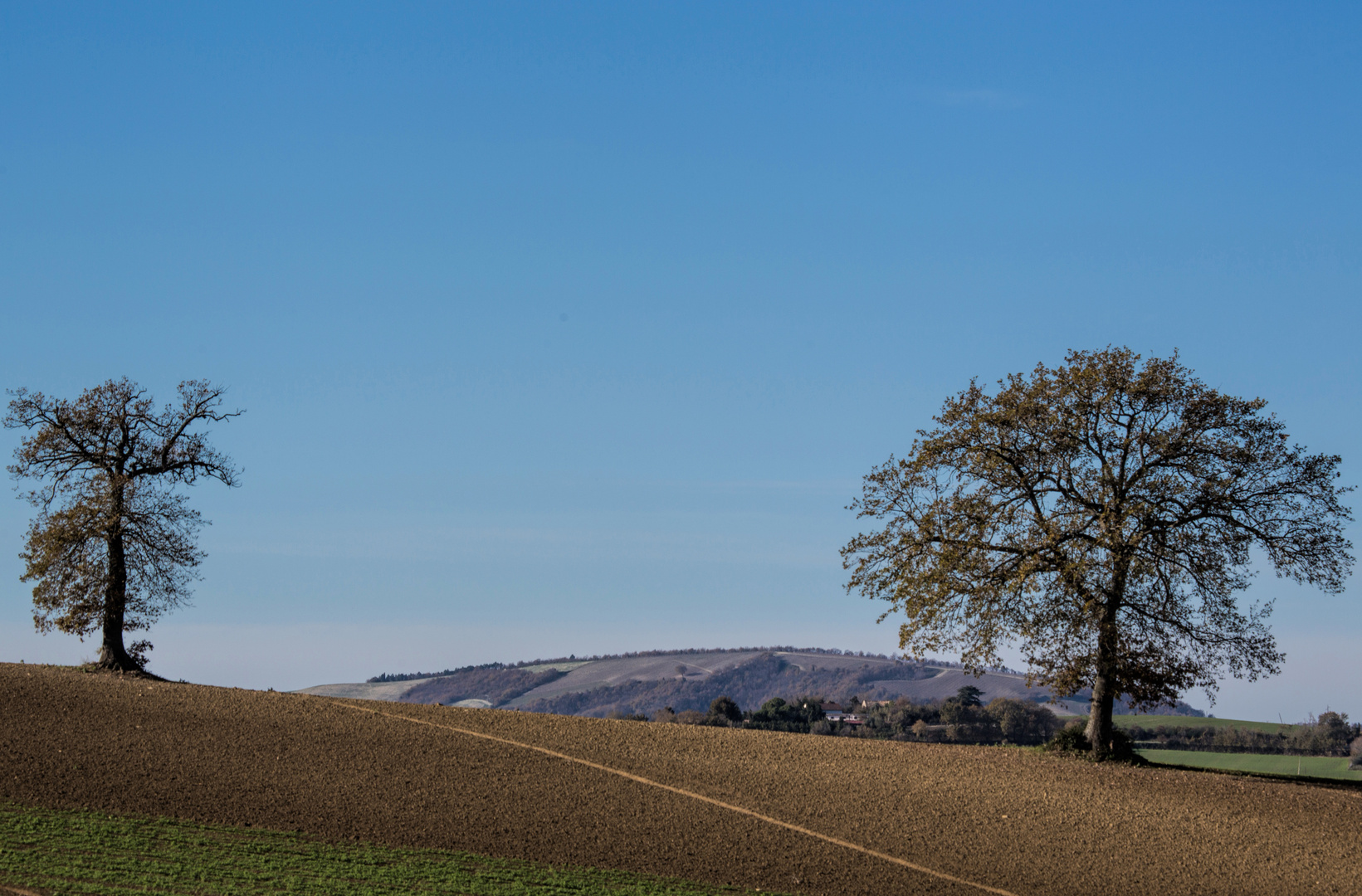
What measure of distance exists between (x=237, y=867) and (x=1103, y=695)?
73.2 ft

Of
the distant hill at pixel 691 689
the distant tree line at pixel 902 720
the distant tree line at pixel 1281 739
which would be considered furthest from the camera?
the distant hill at pixel 691 689

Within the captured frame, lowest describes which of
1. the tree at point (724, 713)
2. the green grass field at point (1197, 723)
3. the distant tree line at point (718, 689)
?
the distant tree line at point (718, 689)

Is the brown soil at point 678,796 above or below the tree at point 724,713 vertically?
above

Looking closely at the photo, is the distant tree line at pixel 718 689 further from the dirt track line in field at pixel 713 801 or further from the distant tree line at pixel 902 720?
the dirt track line in field at pixel 713 801

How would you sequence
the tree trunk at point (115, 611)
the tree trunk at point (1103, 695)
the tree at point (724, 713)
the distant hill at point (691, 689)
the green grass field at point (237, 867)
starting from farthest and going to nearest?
the distant hill at point (691, 689)
the tree at point (724, 713)
the tree trunk at point (115, 611)
the tree trunk at point (1103, 695)
the green grass field at point (237, 867)

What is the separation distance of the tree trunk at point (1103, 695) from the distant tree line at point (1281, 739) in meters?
21.6

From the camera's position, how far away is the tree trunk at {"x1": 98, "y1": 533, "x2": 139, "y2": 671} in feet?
114

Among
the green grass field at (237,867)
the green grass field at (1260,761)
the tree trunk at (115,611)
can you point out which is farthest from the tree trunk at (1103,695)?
the tree trunk at (115,611)

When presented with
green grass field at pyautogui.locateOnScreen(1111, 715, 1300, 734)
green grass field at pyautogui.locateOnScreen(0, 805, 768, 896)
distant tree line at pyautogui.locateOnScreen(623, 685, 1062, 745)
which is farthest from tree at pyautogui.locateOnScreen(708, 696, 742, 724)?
green grass field at pyautogui.locateOnScreen(1111, 715, 1300, 734)

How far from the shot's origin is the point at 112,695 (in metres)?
28.7

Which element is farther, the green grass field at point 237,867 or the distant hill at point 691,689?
the distant hill at point 691,689

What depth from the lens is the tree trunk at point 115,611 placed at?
34625 mm

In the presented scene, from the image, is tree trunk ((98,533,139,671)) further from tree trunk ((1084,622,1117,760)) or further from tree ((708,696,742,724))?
tree trunk ((1084,622,1117,760))

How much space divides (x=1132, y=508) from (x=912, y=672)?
16056 centimetres
